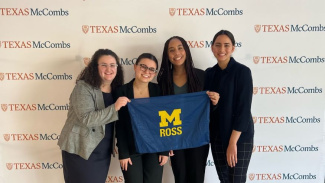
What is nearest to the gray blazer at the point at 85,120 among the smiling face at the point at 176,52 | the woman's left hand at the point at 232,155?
the smiling face at the point at 176,52

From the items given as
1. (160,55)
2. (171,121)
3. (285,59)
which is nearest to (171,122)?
(171,121)

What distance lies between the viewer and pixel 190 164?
1.94 metres

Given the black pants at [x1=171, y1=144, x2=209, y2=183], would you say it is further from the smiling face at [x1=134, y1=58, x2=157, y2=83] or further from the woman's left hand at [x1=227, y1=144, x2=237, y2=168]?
the smiling face at [x1=134, y1=58, x2=157, y2=83]

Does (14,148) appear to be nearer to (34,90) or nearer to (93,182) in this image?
(34,90)

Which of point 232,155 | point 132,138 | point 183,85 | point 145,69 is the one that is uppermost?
point 145,69

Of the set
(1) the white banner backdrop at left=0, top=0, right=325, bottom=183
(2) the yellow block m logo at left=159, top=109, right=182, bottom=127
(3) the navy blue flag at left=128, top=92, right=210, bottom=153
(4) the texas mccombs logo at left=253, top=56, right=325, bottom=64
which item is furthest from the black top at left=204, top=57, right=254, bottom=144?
(4) the texas mccombs logo at left=253, top=56, right=325, bottom=64

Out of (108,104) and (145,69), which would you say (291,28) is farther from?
(108,104)

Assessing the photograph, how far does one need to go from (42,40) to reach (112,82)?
3.37 ft

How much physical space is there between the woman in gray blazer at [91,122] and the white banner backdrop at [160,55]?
674 millimetres

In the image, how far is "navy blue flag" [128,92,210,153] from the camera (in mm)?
1828

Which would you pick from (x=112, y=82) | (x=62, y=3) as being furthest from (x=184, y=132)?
(x=62, y=3)

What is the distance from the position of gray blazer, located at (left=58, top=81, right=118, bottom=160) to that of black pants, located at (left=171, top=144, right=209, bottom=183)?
2.23 feet

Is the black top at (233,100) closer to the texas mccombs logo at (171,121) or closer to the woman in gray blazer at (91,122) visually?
the texas mccombs logo at (171,121)

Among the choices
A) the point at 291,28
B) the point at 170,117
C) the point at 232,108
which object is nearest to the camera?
the point at 232,108
